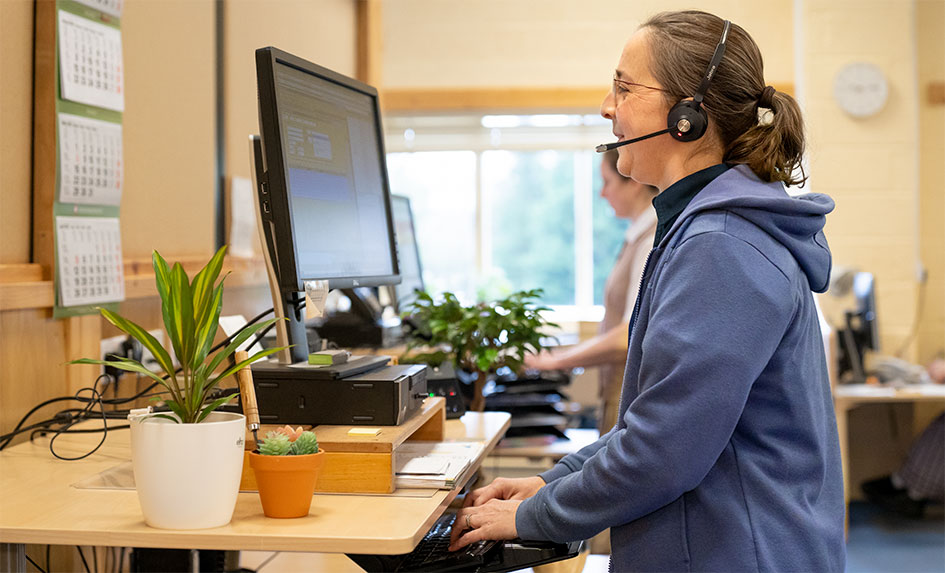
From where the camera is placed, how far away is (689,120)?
130cm

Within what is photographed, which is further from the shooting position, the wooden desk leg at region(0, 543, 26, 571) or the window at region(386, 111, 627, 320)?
the window at region(386, 111, 627, 320)

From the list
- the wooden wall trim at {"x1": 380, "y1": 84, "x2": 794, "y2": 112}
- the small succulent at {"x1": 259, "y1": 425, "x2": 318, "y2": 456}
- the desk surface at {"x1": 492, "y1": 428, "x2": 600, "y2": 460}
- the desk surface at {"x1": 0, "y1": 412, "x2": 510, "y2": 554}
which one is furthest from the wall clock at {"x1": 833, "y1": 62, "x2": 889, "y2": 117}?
the small succulent at {"x1": 259, "y1": 425, "x2": 318, "y2": 456}

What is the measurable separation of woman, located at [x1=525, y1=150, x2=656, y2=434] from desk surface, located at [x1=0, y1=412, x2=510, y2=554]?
4.83ft

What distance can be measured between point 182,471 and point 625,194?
212cm

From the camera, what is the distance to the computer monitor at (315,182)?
1392mm

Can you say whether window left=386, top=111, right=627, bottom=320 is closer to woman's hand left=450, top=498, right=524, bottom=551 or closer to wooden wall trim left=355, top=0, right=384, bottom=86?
wooden wall trim left=355, top=0, right=384, bottom=86

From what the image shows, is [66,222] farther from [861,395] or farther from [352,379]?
[861,395]

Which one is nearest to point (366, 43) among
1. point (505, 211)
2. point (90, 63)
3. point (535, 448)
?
point (505, 211)

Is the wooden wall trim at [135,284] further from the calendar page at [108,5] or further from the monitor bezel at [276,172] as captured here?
the calendar page at [108,5]

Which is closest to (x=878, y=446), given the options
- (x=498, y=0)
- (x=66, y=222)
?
(x=498, y=0)

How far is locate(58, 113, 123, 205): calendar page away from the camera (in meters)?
1.78

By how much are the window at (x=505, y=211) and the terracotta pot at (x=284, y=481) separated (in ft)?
14.8

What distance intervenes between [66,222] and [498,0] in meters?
4.04

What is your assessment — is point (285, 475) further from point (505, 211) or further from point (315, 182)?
point (505, 211)
